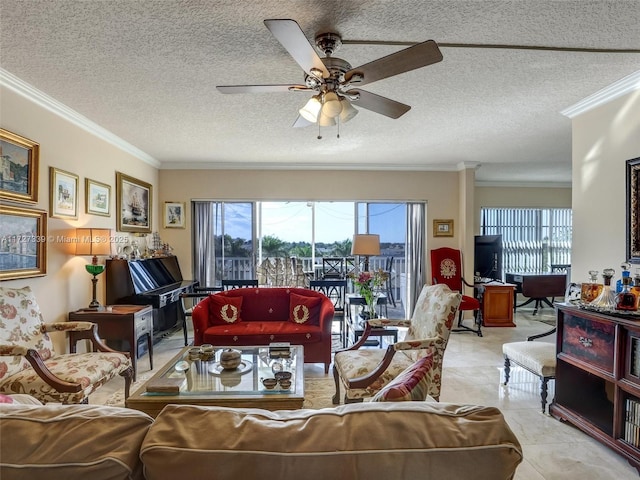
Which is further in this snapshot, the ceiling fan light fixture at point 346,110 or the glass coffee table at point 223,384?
the ceiling fan light fixture at point 346,110

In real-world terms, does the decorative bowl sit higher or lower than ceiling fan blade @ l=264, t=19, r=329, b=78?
lower

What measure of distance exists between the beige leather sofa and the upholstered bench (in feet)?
7.89

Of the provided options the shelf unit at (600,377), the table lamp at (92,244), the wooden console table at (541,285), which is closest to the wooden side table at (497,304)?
the wooden console table at (541,285)

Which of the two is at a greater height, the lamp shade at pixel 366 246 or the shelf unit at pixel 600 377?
the lamp shade at pixel 366 246

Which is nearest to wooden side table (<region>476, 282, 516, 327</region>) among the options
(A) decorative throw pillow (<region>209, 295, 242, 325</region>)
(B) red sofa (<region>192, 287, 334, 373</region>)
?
(B) red sofa (<region>192, 287, 334, 373</region>)

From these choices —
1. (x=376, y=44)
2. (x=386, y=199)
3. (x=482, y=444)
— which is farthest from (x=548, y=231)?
(x=482, y=444)

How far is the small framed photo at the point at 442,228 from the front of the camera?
5.84m

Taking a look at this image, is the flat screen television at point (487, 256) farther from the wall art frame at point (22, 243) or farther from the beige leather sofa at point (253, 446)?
the wall art frame at point (22, 243)

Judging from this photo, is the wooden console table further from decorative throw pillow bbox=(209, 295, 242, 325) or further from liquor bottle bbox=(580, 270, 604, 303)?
decorative throw pillow bbox=(209, 295, 242, 325)

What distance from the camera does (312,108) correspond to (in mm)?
2207

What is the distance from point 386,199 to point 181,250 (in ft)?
11.1

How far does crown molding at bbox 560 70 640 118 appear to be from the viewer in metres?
2.61

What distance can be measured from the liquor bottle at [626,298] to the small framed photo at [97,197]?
4.61m

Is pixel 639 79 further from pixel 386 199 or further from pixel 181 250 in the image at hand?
pixel 181 250
